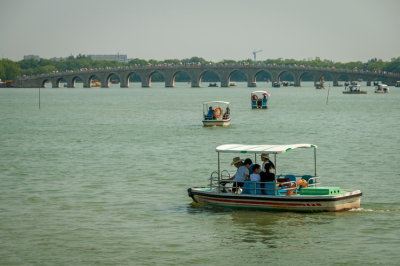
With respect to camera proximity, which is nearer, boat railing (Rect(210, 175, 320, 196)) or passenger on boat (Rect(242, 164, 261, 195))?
boat railing (Rect(210, 175, 320, 196))

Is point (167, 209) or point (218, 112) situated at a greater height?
point (218, 112)

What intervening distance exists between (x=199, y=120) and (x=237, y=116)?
7002 millimetres

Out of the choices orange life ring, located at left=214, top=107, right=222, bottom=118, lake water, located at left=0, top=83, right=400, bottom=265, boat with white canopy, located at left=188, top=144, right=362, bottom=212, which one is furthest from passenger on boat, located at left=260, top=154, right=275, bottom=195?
orange life ring, located at left=214, top=107, right=222, bottom=118

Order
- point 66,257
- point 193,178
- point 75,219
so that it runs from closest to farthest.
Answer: point 66,257, point 75,219, point 193,178

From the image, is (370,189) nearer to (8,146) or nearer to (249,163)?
(249,163)

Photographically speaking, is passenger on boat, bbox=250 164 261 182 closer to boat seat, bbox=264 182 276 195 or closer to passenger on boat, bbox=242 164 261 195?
passenger on boat, bbox=242 164 261 195

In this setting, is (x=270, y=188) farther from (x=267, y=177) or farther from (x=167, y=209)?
(x=167, y=209)

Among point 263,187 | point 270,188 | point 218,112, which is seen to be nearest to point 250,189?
point 263,187

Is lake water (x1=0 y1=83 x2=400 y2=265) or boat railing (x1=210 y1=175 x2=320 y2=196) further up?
boat railing (x1=210 y1=175 x2=320 y2=196)

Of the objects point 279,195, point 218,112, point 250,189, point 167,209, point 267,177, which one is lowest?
point 167,209

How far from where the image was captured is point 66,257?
69.1ft

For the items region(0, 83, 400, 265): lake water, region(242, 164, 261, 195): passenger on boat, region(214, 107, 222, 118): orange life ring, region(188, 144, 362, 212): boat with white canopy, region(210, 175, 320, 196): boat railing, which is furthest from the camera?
region(214, 107, 222, 118): orange life ring

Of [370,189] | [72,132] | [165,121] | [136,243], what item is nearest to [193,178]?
→ [370,189]

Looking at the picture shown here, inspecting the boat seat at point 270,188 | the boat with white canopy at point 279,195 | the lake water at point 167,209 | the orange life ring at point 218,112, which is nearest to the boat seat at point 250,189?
the boat with white canopy at point 279,195
